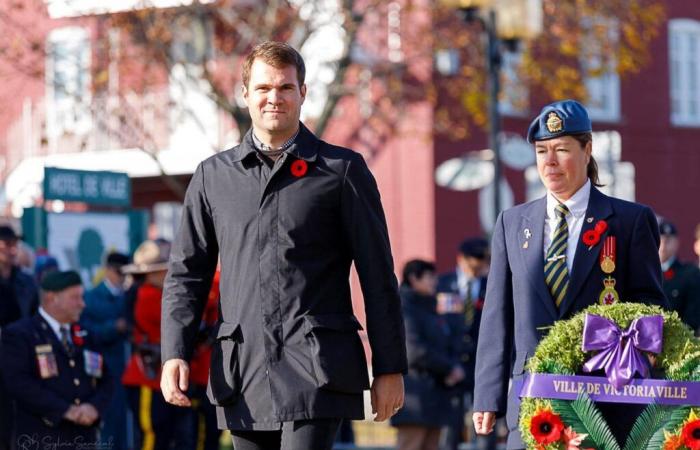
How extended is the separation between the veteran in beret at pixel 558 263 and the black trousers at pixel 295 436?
0.84 m

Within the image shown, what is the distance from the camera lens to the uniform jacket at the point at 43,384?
1034 cm

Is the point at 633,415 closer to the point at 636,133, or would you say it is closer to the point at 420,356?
the point at 420,356

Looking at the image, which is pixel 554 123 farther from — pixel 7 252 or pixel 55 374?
pixel 7 252

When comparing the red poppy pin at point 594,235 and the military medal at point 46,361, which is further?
the military medal at point 46,361

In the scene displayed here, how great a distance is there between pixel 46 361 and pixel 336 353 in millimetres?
4604

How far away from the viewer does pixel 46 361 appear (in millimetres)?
10508

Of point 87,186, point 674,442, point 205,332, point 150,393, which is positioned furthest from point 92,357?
point 87,186

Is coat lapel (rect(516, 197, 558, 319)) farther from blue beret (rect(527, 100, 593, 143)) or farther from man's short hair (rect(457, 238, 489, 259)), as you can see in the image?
man's short hair (rect(457, 238, 489, 259))

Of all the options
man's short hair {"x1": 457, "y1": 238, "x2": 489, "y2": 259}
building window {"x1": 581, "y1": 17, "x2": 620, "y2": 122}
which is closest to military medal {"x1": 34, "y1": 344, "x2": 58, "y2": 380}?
man's short hair {"x1": 457, "y1": 238, "x2": 489, "y2": 259}

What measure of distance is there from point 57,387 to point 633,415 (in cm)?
502

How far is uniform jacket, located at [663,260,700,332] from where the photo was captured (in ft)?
43.0

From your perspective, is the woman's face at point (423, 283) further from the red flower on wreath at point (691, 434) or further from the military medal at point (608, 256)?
the red flower on wreath at point (691, 434)

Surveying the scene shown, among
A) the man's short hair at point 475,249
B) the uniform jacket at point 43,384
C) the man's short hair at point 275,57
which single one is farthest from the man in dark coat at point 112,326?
the man's short hair at point 275,57

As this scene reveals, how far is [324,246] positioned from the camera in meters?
6.38
